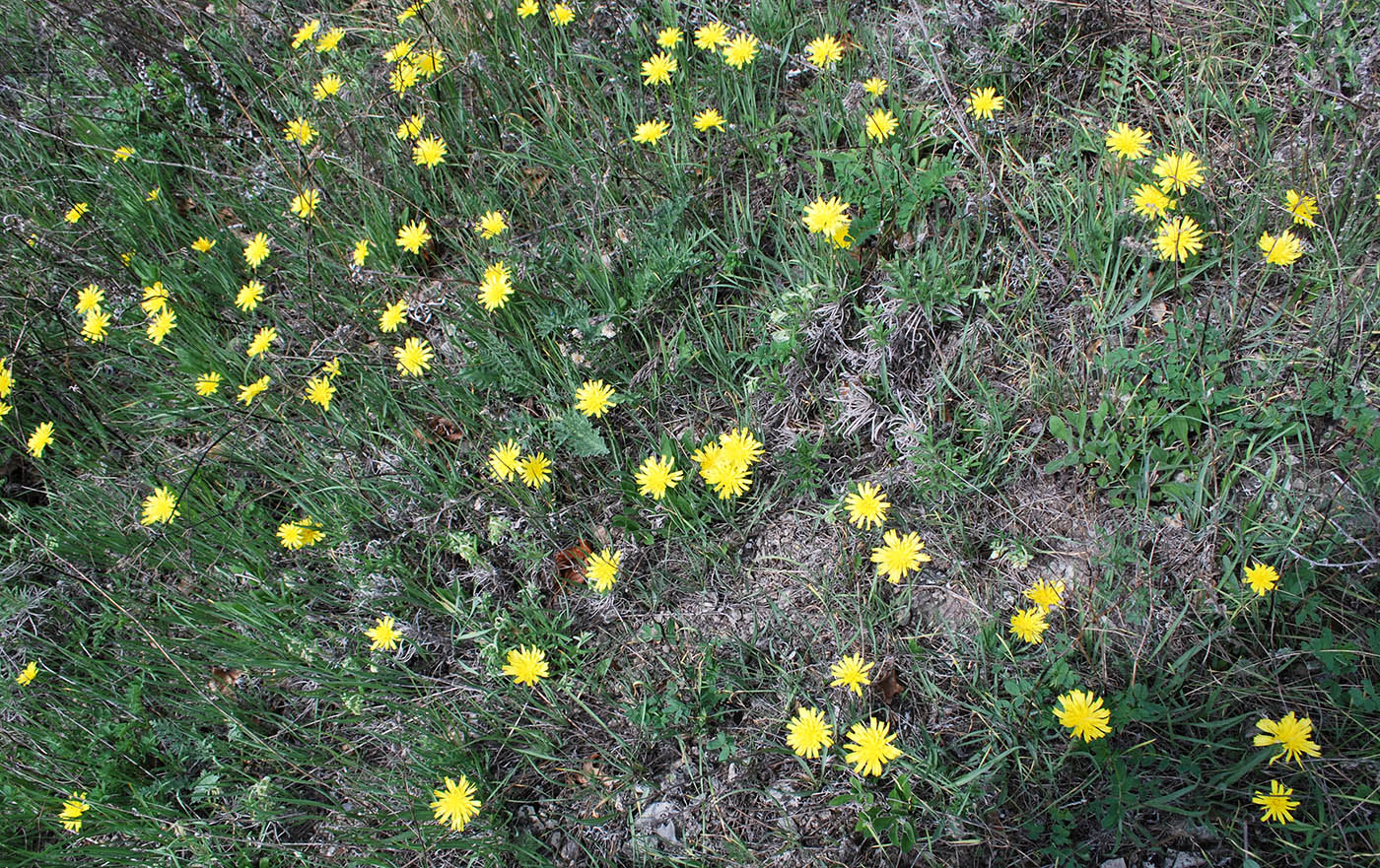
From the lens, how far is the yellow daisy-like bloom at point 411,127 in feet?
10.5

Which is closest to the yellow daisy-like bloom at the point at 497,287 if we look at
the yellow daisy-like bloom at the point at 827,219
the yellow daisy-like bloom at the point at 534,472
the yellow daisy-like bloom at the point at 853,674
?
the yellow daisy-like bloom at the point at 534,472

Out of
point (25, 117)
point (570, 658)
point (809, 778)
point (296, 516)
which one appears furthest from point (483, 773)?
point (25, 117)

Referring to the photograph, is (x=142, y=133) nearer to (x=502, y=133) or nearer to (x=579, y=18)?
Answer: (x=502, y=133)

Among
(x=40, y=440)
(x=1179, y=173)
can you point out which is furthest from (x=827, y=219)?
(x=40, y=440)

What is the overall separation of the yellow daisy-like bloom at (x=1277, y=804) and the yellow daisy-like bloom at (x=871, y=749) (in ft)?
2.51

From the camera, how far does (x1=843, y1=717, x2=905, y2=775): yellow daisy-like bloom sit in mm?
1964

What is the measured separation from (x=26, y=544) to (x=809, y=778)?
3.00 metres

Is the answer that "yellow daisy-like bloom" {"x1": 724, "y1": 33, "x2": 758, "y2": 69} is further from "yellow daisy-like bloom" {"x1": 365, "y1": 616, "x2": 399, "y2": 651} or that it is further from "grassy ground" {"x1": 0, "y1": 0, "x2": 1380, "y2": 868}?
"yellow daisy-like bloom" {"x1": 365, "y1": 616, "x2": 399, "y2": 651}

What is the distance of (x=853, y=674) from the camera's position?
6.79 feet

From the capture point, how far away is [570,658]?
2.40 meters

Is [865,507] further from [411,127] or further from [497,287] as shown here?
[411,127]

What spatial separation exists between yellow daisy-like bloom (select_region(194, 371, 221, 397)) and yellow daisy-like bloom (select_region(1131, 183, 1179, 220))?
3.23 meters

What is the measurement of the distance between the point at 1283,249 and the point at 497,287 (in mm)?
2363

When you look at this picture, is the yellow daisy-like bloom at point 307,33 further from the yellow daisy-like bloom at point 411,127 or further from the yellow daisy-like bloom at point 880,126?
the yellow daisy-like bloom at point 880,126
